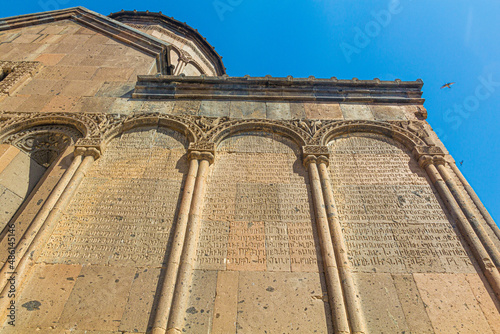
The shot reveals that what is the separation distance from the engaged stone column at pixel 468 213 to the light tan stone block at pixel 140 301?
4.94 metres

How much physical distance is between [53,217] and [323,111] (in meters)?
5.97

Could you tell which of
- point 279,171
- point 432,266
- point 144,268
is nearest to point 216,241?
point 144,268

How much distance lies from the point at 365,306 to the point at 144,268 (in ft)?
10.1

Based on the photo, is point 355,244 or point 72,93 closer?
point 355,244

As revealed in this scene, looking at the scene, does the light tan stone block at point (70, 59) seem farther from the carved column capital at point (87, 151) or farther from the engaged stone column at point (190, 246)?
the engaged stone column at point (190, 246)

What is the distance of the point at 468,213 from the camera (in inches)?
201

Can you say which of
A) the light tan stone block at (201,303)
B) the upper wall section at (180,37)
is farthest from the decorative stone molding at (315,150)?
the upper wall section at (180,37)

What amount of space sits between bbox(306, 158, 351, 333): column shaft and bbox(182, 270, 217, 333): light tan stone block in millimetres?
1561

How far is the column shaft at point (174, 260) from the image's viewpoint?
3.69 m

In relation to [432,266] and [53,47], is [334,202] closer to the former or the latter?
[432,266]

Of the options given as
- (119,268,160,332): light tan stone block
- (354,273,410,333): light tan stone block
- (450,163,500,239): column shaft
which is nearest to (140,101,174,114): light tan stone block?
(119,268,160,332): light tan stone block

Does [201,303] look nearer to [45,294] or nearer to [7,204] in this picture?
[45,294]

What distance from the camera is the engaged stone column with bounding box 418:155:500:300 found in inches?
172

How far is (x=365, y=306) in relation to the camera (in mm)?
3992
